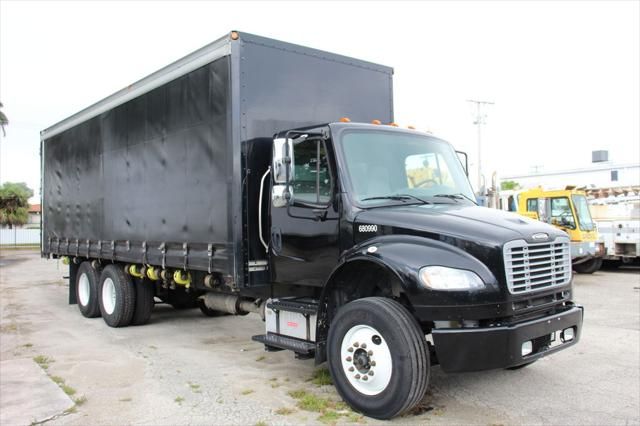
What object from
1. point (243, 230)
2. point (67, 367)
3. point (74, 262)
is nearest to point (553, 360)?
point (243, 230)

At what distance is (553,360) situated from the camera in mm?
6512

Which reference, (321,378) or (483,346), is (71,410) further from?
(483,346)

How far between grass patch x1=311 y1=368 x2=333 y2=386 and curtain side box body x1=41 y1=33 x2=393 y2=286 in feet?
4.27

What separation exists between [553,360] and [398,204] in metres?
2.99

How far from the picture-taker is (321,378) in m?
5.87

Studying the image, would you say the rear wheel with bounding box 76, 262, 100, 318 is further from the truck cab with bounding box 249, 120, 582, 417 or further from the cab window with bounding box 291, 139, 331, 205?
the cab window with bounding box 291, 139, 331, 205

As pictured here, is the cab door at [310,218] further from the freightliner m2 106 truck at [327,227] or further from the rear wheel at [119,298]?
the rear wheel at [119,298]

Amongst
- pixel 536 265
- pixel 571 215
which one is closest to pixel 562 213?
pixel 571 215

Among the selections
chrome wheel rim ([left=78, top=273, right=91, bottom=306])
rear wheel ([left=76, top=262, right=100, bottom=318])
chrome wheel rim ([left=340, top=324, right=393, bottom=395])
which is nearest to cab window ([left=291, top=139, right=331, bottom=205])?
chrome wheel rim ([left=340, top=324, right=393, bottom=395])

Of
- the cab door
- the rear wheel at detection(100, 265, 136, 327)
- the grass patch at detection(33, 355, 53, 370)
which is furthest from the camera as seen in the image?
the rear wheel at detection(100, 265, 136, 327)

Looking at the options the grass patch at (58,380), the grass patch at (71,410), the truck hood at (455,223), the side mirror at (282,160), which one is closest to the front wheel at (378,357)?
the truck hood at (455,223)

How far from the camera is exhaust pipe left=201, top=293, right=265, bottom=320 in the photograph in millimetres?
6716

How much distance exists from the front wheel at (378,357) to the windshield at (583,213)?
1320 cm

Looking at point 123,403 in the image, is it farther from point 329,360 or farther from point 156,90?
point 156,90
